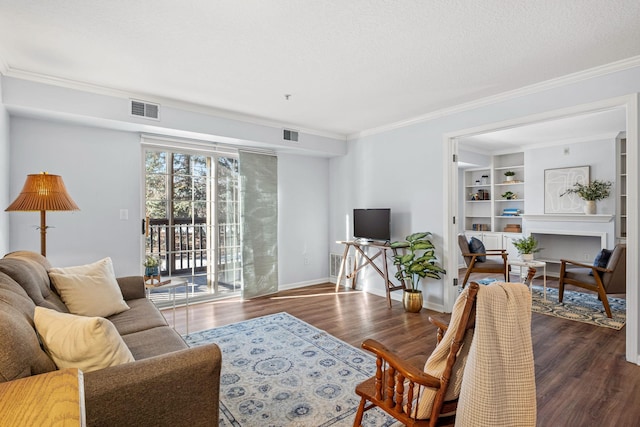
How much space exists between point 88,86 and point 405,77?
308cm

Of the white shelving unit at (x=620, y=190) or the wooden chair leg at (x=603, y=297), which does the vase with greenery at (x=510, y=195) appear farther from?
the wooden chair leg at (x=603, y=297)

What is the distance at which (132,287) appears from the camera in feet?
9.55

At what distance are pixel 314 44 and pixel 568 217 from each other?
579 cm

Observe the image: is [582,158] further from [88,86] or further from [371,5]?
[88,86]

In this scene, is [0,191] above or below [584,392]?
above

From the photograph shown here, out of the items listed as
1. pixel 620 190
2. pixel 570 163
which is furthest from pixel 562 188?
pixel 620 190

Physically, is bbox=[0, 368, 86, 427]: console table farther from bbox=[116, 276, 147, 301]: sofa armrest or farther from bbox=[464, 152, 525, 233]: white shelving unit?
bbox=[464, 152, 525, 233]: white shelving unit

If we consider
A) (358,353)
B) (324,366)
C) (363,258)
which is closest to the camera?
(324,366)

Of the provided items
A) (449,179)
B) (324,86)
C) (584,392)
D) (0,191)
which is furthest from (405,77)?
(0,191)

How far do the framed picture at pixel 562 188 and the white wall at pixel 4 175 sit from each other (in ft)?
25.8

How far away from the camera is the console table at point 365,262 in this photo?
4.34m

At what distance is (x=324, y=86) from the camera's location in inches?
129

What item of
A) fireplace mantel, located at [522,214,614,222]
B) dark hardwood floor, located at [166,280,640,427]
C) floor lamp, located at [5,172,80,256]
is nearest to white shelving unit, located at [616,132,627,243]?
fireplace mantel, located at [522,214,614,222]

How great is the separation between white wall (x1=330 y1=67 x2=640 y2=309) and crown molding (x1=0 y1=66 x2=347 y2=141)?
937 mm
